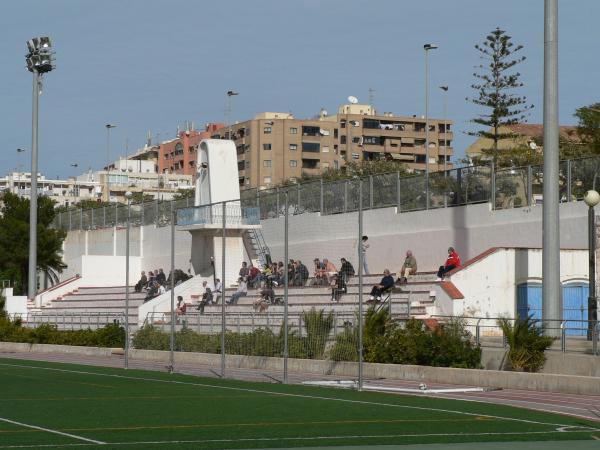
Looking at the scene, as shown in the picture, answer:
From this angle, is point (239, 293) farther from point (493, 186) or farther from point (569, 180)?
point (569, 180)

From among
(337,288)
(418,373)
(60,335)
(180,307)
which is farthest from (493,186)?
(60,335)

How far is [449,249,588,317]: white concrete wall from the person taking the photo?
3534 centimetres

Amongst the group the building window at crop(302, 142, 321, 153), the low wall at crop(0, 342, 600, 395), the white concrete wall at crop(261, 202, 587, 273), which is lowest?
the low wall at crop(0, 342, 600, 395)

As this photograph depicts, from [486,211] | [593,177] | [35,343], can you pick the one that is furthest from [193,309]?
[593,177]

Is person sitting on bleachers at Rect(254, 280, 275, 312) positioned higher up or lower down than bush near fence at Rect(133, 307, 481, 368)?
higher up

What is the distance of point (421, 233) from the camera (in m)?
44.0

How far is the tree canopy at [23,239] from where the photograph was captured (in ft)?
221

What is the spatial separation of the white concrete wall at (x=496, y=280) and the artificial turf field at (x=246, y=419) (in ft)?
34.6

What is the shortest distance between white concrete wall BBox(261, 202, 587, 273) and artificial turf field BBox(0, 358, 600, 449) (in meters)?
14.8

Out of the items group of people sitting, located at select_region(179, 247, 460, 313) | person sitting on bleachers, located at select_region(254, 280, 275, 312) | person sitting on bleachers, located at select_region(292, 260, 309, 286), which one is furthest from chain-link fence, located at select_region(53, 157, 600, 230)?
person sitting on bleachers, located at select_region(292, 260, 309, 286)

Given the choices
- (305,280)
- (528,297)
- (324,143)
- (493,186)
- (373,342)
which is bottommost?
(373,342)

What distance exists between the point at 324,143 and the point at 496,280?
12535cm

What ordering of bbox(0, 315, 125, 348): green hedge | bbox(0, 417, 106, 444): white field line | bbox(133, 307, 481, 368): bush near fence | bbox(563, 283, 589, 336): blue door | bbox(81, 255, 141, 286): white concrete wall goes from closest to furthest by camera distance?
bbox(0, 417, 106, 444): white field line → bbox(133, 307, 481, 368): bush near fence → bbox(563, 283, 589, 336): blue door → bbox(0, 315, 125, 348): green hedge → bbox(81, 255, 141, 286): white concrete wall

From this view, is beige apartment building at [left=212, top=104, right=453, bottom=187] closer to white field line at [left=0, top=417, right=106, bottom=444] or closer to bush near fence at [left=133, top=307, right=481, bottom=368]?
bush near fence at [left=133, top=307, right=481, bottom=368]
